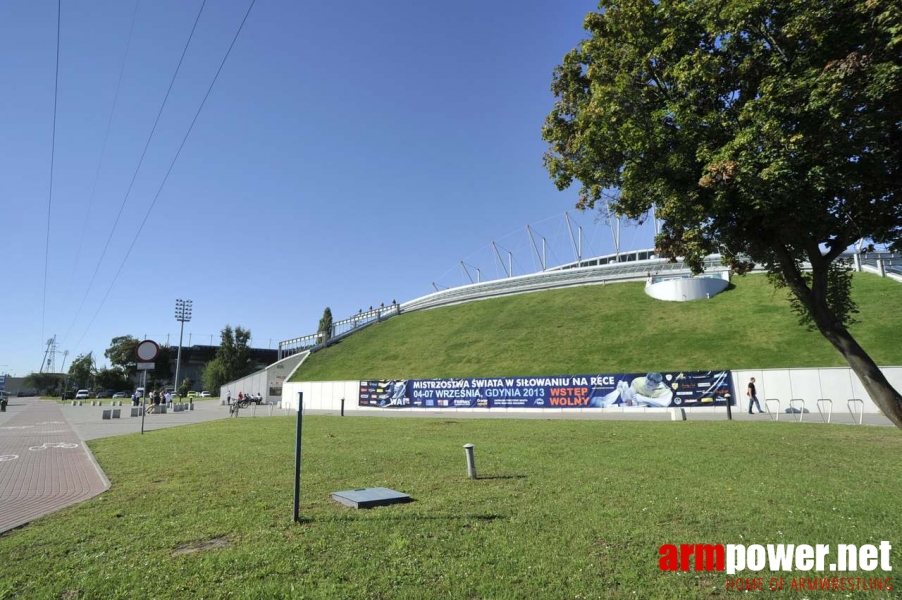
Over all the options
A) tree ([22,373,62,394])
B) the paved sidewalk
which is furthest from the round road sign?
tree ([22,373,62,394])

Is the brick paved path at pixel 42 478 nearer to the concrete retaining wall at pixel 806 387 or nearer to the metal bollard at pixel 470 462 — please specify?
the metal bollard at pixel 470 462

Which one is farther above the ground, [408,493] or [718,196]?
[718,196]

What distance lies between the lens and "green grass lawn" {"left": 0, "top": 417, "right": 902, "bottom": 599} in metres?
4.41

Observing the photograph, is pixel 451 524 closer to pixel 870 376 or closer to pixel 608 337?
pixel 870 376

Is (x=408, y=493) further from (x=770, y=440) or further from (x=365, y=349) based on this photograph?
(x=365, y=349)

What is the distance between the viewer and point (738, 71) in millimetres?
9836

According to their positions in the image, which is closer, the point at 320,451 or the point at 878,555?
the point at 878,555

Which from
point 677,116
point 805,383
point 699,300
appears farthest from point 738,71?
point 699,300

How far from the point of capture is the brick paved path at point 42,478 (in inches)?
299

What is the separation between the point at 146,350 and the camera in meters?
17.6

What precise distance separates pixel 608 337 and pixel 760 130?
36.1 meters

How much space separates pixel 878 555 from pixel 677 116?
26.3 feet

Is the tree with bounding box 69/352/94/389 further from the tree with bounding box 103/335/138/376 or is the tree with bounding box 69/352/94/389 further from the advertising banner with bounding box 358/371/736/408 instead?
→ the advertising banner with bounding box 358/371/736/408

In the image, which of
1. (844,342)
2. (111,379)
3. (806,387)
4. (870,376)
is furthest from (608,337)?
(111,379)
